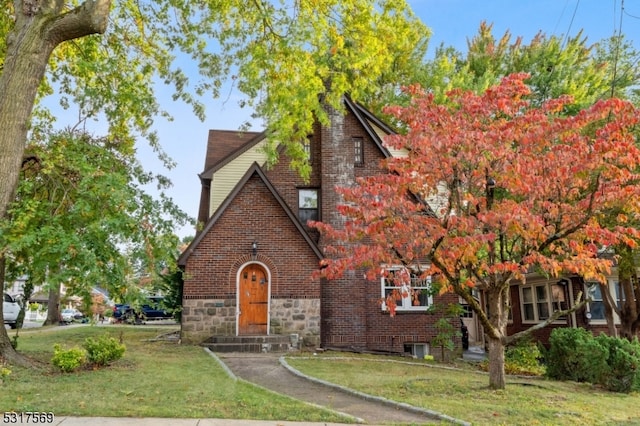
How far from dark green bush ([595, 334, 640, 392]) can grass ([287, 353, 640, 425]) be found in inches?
10.8

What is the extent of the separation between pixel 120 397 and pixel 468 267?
6446mm

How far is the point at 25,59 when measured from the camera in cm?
803

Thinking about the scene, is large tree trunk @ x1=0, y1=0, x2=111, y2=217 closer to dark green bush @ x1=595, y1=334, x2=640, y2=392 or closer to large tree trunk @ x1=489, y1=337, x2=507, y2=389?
large tree trunk @ x1=489, y1=337, x2=507, y2=389

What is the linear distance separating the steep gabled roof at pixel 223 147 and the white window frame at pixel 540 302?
538 inches

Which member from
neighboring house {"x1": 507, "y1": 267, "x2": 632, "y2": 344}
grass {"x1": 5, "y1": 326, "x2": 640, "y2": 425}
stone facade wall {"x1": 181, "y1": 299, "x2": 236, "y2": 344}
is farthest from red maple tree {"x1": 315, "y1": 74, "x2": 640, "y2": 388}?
neighboring house {"x1": 507, "y1": 267, "x2": 632, "y2": 344}

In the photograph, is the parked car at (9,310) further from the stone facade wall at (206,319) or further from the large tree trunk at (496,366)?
the large tree trunk at (496,366)

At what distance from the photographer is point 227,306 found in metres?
14.8

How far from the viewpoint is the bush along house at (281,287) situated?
14742 mm

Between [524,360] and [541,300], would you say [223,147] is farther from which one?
[541,300]

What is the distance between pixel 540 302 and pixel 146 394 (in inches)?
714

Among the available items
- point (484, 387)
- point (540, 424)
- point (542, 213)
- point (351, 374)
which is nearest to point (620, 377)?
point (484, 387)

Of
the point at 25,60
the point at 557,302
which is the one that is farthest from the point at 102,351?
the point at 557,302

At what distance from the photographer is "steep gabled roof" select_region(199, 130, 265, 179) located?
719 inches

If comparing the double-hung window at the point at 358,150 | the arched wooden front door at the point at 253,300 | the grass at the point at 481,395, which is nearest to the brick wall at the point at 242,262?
the arched wooden front door at the point at 253,300
